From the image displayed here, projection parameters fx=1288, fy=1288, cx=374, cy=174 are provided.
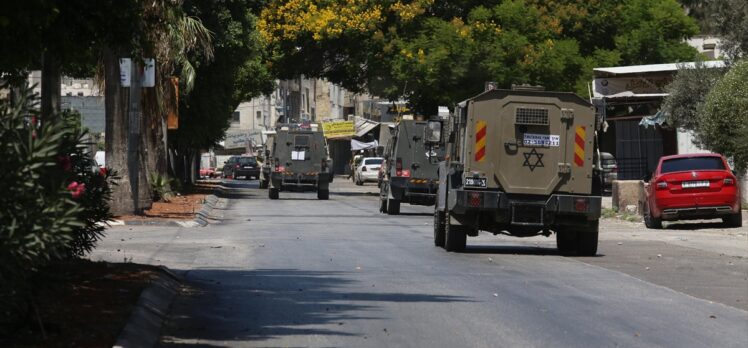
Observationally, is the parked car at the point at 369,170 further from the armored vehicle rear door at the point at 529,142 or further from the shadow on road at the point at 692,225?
the armored vehicle rear door at the point at 529,142

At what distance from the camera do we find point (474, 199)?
20188 millimetres

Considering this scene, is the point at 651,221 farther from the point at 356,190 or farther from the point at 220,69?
the point at 356,190

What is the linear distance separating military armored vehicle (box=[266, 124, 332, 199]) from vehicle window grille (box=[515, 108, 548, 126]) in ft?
89.8

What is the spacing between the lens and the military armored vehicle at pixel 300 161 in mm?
47781

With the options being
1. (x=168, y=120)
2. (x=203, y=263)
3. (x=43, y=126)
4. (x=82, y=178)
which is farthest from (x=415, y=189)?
(x=43, y=126)

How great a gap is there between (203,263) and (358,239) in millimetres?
6123

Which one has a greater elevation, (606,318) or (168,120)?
(168,120)

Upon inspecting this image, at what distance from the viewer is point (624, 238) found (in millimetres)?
25469

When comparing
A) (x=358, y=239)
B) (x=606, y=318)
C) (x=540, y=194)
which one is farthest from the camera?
(x=358, y=239)

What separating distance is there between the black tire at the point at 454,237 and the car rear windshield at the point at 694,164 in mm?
8326

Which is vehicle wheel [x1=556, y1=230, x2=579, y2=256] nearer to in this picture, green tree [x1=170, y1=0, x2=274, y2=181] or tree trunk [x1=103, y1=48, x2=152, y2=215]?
tree trunk [x1=103, y1=48, x2=152, y2=215]

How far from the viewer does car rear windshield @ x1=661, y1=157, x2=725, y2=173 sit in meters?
27.4

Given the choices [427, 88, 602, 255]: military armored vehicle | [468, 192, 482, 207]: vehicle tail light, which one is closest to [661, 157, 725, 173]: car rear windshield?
[427, 88, 602, 255]: military armored vehicle

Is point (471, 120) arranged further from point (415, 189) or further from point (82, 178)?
point (415, 189)
